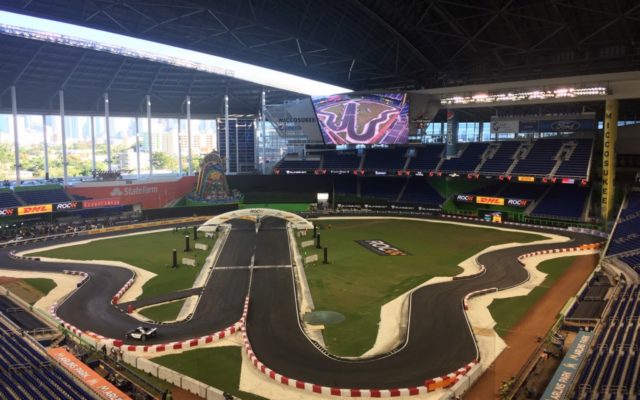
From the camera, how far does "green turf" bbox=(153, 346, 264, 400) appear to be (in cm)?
2169

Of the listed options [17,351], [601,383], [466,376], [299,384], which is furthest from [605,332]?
[17,351]

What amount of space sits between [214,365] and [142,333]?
5.75 m

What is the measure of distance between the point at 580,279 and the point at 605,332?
53.6 feet

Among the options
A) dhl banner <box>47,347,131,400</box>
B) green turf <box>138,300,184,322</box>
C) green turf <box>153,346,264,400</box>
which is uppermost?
dhl banner <box>47,347,131,400</box>

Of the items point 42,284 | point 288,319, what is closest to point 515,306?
point 288,319

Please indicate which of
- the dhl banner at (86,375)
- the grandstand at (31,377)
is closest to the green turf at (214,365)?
the dhl banner at (86,375)

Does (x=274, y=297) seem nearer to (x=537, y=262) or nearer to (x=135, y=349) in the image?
(x=135, y=349)

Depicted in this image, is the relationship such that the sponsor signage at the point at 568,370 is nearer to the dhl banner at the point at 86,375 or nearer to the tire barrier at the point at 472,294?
the tire barrier at the point at 472,294

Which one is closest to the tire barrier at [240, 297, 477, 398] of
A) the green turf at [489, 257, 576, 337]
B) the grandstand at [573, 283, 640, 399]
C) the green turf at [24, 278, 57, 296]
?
the grandstand at [573, 283, 640, 399]

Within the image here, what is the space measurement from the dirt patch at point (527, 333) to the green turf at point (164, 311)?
1968 cm

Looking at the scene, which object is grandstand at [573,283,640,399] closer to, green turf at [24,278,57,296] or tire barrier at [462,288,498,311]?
tire barrier at [462,288,498,311]

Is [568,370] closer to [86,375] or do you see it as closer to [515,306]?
[515,306]

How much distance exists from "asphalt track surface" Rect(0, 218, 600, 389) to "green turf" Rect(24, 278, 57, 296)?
9.21ft

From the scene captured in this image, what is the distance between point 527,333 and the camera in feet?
90.2
